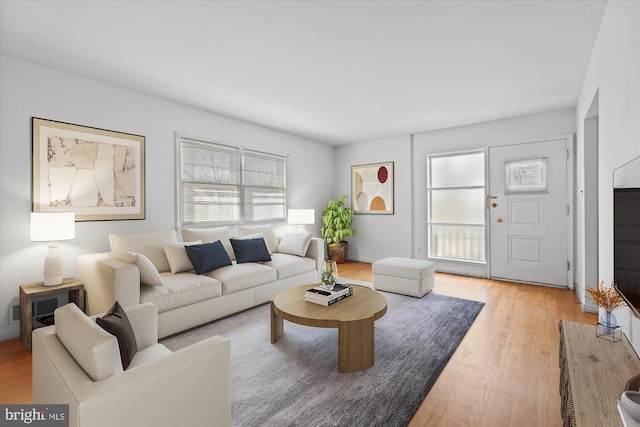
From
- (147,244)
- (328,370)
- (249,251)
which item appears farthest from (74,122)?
(328,370)

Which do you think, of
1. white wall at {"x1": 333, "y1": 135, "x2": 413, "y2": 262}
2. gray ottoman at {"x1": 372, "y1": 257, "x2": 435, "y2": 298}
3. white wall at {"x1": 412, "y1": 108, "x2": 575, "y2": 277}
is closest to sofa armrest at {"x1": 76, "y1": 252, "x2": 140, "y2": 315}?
gray ottoman at {"x1": 372, "y1": 257, "x2": 435, "y2": 298}

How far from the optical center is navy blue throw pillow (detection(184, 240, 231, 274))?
3.37 m

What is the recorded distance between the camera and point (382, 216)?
6.22 metres

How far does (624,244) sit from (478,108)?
11.1 ft

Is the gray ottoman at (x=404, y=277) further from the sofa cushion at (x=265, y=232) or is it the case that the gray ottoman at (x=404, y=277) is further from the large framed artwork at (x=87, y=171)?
the large framed artwork at (x=87, y=171)

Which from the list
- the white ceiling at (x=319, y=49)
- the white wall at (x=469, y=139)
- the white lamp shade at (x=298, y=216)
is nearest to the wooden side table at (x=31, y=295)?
the white ceiling at (x=319, y=49)

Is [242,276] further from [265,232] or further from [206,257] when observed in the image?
[265,232]

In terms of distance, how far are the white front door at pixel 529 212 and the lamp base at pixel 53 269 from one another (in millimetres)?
5632

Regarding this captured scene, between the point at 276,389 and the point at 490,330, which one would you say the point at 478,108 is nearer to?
the point at 490,330

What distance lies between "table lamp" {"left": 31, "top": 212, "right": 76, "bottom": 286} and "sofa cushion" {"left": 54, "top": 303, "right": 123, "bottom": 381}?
6.15 ft

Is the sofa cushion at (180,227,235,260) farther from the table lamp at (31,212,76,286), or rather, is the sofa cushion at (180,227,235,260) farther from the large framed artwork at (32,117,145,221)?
the table lamp at (31,212,76,286)

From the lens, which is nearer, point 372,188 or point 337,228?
point 337,228

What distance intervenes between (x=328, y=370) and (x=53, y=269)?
8.65ft

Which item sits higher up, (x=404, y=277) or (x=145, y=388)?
(x=145, y=388)
